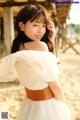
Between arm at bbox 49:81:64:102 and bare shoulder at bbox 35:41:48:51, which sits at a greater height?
bare shoulder at bbox 35:41:48:51

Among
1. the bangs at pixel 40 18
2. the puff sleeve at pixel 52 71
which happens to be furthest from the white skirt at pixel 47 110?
the bangs at pixel 40 18

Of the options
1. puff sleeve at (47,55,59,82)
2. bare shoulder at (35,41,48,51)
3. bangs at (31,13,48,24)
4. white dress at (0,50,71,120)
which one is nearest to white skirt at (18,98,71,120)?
white dress at (0,50,71,120)

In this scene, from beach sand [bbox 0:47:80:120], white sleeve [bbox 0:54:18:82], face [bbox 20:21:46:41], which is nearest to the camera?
white sleeve [bbox 0:54:18:82]

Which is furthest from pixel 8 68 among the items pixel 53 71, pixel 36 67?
pixel 53 71

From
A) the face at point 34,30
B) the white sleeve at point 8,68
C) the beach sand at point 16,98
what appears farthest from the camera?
the beach sand at point 16,98

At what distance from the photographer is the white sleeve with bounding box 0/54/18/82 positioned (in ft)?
5.66

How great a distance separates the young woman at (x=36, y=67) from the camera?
1.75 meters

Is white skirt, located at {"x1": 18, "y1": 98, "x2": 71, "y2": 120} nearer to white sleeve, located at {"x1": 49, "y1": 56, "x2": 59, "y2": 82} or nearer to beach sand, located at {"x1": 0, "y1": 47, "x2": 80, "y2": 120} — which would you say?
white sleeve, located at {"x1": 49, "y1": 56, "x2": 59, "y2": 82}

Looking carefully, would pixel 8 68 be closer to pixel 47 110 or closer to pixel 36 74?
pixel 36 74

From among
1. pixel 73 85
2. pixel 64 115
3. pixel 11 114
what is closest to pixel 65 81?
pixel 73 85

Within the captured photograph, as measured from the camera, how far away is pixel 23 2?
6.39m

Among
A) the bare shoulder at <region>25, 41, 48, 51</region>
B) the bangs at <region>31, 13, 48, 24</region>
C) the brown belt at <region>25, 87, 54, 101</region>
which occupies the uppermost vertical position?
the bangs at <region>31, 13, 48, 24</region>

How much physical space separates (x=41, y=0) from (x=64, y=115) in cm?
469

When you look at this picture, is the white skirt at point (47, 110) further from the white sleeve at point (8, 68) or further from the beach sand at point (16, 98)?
the beach sand at point (16, 98)
